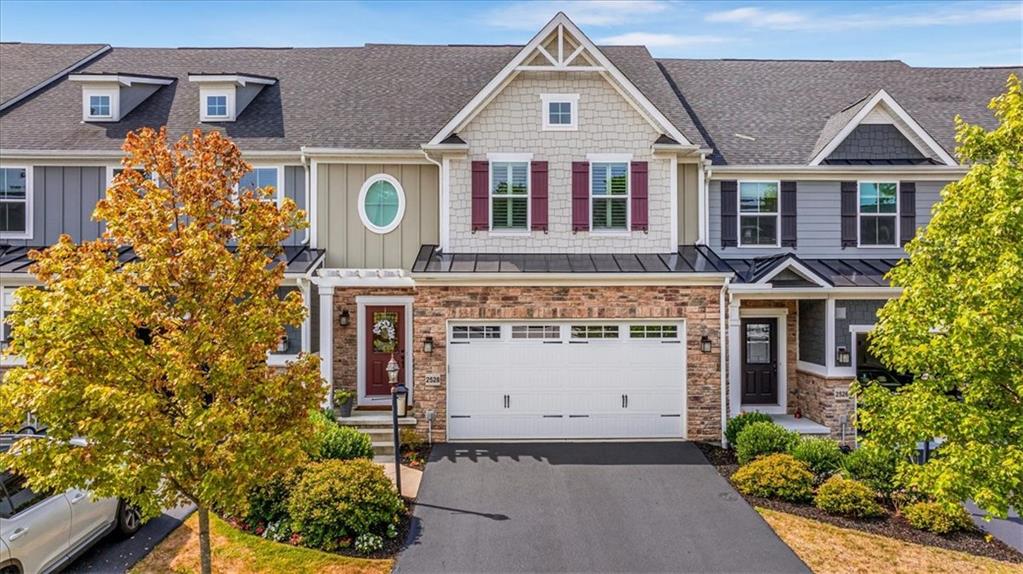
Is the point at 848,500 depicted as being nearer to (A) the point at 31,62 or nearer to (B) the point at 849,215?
(B) the point at 849,215

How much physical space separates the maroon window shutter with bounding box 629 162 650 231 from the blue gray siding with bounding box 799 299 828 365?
4.12 metres

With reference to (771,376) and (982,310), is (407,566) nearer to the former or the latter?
(982,310)

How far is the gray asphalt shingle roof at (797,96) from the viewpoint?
14.5 meters

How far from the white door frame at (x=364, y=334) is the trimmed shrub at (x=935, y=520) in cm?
953

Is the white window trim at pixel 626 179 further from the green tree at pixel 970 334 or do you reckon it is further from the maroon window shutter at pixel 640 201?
the green tree at pixel 970 334

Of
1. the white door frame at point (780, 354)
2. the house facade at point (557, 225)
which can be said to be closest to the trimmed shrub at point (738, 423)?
the house facade at point (557, 225)

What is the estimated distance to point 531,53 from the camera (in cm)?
1248

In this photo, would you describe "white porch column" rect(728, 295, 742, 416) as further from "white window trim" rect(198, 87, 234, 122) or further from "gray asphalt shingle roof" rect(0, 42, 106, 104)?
"gray asphalt shingle roof" rect(0, 42, 106, 104)

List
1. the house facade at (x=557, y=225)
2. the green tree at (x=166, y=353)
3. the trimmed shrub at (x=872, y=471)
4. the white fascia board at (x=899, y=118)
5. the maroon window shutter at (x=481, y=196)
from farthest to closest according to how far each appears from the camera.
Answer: the white fascia board at (x=899, y=118) → the maroon window shutter at (x=481, y=196) → the house facade at (x=557, y=225) → the trimmed shrub at (x=872, y=471) → the green tree at (x=166, y=353)

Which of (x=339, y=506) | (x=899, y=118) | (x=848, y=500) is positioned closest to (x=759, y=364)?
(x=848, y=500)

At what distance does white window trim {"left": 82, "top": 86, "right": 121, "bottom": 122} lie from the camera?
1464cm

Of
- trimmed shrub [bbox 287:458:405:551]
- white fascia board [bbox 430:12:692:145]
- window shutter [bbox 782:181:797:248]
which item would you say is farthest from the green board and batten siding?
window shutter [bbox 782:181:797:248]

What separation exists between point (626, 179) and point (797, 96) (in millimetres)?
7352

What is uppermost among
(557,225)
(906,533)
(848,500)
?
(557,225)
